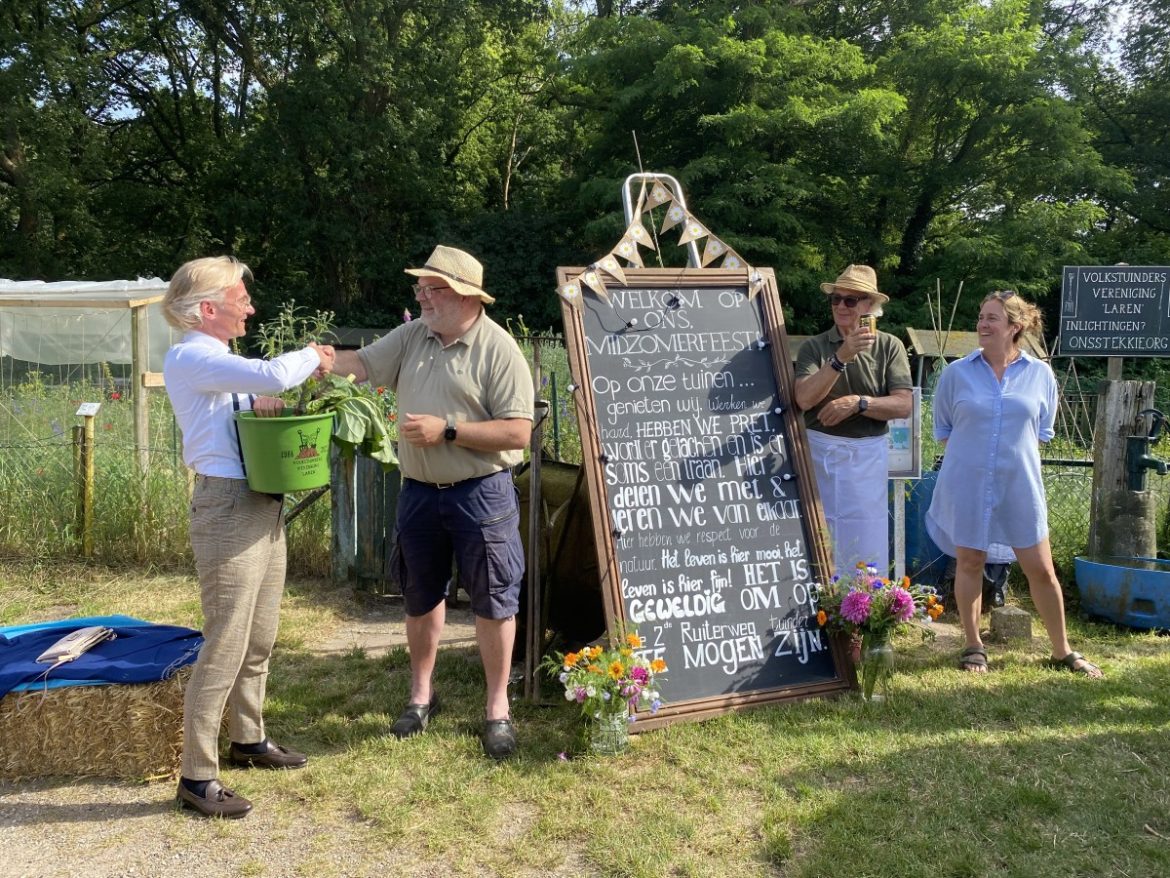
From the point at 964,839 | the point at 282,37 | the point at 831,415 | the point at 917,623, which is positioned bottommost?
the point at 964,839

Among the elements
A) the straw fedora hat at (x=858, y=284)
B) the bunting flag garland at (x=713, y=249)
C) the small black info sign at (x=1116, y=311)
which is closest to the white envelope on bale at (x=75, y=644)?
the bunting flag garland at (x=713, y=249)

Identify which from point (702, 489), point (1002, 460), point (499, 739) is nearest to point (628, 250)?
point (702, 489)

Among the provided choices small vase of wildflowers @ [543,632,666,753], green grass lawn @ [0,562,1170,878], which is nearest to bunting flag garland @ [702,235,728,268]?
small vase of wildflowers @ [543,632,666,753]

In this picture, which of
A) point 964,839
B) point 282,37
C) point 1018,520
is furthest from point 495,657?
point 282,37

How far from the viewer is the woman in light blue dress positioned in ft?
12.3

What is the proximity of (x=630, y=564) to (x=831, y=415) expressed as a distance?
3.51 ft

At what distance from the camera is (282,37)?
23172 millimetres

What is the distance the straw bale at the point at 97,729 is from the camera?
114 inches

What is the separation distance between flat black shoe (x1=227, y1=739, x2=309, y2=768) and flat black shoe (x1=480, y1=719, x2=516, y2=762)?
636 millimetres

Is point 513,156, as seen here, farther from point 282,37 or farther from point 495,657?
point 495,657

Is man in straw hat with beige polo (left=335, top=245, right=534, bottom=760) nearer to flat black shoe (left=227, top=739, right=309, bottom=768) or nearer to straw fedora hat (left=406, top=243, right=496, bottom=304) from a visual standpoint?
straw fedora hat (left=406, top=243, right=496, bottom=304)

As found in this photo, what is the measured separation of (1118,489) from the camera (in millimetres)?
4852

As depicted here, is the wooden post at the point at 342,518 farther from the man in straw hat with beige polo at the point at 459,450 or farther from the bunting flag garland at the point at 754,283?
the bunting flag garland at the point at 754,283

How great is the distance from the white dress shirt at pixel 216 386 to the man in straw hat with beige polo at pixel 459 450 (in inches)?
18.0
